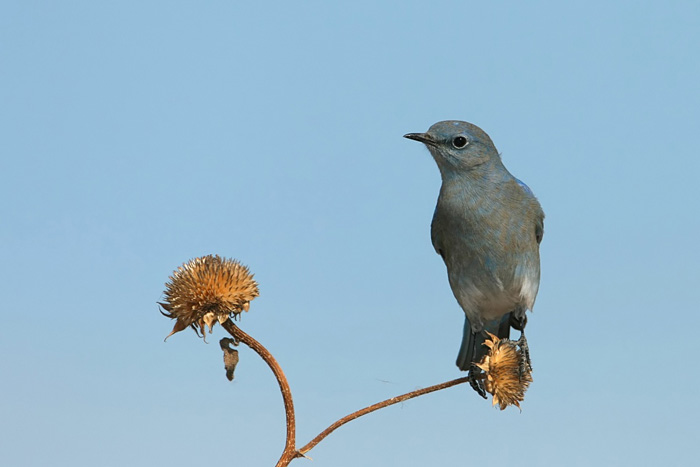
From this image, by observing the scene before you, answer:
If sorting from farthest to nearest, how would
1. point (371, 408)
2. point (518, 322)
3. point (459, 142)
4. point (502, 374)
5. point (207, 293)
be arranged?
point (518, 322) → point (459, 142) → point (502, 374) → point (207, 293) → point (371, 408)

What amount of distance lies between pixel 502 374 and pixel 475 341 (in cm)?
296

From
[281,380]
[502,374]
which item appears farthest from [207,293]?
[502,374]

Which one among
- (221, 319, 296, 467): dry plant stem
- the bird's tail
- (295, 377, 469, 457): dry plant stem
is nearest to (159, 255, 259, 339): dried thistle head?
(221, 319, 296, 467): dry plant stem

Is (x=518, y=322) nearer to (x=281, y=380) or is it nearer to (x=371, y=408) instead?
(x=371, y=408)

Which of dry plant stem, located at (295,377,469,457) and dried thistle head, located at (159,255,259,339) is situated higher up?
dried thistle head, located at (159,255,259,339)

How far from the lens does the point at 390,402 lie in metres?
4.62

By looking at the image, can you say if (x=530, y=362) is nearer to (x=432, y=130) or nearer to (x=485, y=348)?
(x=485, y=348)

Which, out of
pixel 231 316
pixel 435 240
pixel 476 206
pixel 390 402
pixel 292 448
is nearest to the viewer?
pixel 292 448

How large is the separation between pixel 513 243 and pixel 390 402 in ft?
12.0

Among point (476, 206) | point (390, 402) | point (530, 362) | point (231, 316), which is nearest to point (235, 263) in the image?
point (231, 316)

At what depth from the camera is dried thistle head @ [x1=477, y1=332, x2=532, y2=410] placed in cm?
568

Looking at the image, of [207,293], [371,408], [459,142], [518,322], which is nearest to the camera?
Answer: [371,408]

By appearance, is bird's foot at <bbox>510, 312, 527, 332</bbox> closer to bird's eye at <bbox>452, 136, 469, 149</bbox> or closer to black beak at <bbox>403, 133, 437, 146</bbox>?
bird's eye at <bbox>452, 136, 469, 149</bbox>

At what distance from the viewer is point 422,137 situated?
25.7ft
